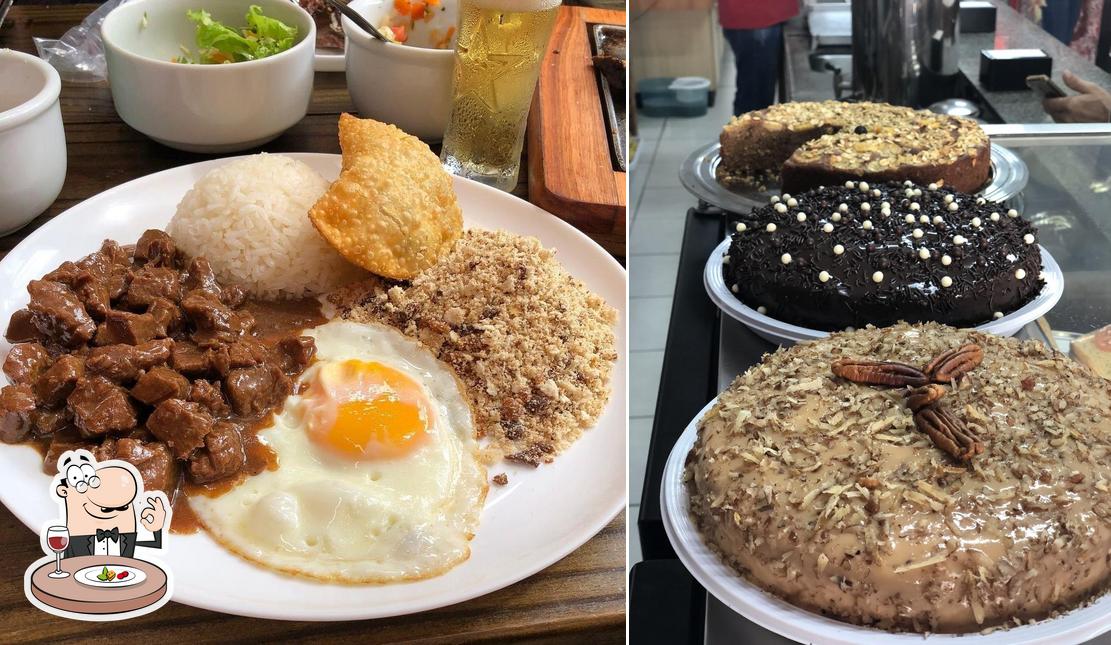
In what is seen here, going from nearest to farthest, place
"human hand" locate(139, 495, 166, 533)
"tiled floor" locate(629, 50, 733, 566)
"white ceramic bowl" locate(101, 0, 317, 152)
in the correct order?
"human hand" locate(139, 495, 166, 533), "tiled floor" locate(629, 50, 733, 566), "white ceramic bowl" locate(101, 0, 317, 152)

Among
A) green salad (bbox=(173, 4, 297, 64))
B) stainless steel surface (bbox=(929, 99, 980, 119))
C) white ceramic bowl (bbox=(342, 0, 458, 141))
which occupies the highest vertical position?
green salad (bbox=(173, 4, 297, 64))

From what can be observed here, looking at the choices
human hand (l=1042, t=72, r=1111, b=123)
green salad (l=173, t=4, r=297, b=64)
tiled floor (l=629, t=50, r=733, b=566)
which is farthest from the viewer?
human hand (l=1042, t=72, r=1111, b=123)

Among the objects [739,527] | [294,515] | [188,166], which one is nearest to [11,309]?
[188,166]

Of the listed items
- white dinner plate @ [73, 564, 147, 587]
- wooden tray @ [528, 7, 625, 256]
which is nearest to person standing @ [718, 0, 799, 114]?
wooden tray @ [528, 7, 625, 256]

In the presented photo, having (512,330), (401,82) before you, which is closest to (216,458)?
(512,330)

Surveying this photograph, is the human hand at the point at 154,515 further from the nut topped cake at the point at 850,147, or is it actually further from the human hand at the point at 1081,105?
the human hand at the point at 1081,105

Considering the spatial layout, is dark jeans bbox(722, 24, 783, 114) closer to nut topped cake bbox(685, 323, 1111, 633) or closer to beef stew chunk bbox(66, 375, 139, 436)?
nut topped cake bbox(685, 323, 1111, 633)
